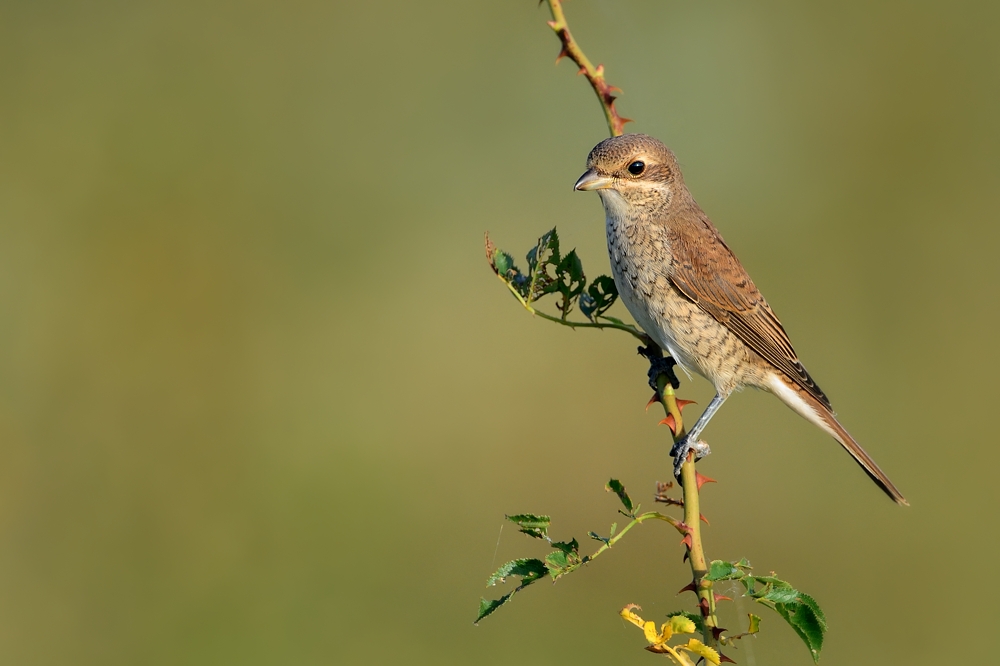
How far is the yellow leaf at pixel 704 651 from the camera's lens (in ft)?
5.89

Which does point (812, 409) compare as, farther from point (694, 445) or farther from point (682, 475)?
point (682, 475)

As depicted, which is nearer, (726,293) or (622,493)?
(622,493)

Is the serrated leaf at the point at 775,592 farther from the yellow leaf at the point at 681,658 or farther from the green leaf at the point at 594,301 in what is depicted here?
the green leaf at the point at 594,301

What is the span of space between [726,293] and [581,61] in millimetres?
1850

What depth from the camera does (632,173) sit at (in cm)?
389

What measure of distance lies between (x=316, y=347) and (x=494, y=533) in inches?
80.7

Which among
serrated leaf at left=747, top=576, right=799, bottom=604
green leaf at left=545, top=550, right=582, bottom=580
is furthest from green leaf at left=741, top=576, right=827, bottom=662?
green leaf at left=545, top=550, right=582, bottom=580

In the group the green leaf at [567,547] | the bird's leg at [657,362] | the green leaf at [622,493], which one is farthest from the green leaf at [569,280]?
the bird's leg at [657,362]

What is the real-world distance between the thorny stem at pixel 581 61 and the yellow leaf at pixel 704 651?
4.47 feet

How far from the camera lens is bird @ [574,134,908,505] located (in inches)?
149

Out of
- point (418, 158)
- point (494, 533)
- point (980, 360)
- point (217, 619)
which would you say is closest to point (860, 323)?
point (980, 360)

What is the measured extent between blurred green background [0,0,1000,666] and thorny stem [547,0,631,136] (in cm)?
291

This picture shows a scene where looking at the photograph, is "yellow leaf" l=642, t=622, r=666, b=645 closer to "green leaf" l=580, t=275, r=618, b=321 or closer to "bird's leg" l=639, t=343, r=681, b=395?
"green leaf" l=580, t=275, r=618, b=321

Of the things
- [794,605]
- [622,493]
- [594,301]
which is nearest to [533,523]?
[622,493]
